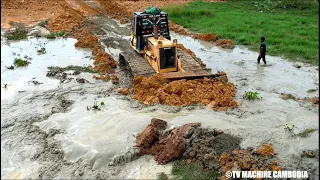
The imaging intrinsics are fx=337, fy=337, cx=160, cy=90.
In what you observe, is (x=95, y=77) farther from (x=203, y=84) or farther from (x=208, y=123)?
(x=208, y=123)

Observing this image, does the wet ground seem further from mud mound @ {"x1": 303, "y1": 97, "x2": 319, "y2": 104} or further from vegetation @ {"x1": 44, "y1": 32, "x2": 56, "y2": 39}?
vegetation @ {"x1": 44, "y1": 32, "x2": 56, "y2": 39}

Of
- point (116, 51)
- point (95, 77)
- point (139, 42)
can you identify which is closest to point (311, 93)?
point (139, 42)

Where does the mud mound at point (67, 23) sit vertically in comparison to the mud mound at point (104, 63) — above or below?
above

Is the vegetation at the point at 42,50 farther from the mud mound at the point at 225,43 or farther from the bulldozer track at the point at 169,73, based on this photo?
the mud mound at the point at 225,43

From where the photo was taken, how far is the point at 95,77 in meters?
13.9

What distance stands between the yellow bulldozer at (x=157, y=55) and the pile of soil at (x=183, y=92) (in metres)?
0.41

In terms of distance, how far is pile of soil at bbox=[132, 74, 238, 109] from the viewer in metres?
10.9

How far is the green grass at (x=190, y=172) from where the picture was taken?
7289 mm

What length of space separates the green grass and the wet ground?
233 millimetres

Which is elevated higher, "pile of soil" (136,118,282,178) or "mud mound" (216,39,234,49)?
"mud mound" (216,39,234,49)

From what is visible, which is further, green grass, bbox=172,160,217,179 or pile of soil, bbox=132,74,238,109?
pile of soil, bbox=132,74,238,109

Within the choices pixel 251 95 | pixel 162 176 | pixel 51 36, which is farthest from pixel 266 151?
pixel 51 36

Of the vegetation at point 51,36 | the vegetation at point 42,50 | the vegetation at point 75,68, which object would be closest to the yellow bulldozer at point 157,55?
the vegetation at point 75,68

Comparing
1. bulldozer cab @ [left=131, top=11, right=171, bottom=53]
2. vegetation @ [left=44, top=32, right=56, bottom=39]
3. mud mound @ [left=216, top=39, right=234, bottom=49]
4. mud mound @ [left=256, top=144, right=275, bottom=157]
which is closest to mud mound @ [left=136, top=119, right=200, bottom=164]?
mud mound @ [left=256, top=144, right=275, bottom=157]
